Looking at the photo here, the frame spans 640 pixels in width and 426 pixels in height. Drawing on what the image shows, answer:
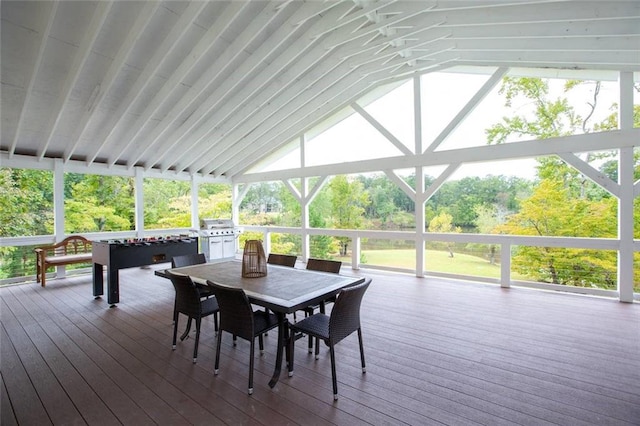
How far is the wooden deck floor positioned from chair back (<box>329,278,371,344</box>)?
44 centimetres

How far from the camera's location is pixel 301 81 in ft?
17.8

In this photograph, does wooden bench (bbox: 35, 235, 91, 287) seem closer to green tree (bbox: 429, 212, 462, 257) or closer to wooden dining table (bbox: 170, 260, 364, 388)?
wooden dining table (bbox: 170, 260, 364, 388)

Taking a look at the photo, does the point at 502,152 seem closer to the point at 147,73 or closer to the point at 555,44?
the point at 555,44

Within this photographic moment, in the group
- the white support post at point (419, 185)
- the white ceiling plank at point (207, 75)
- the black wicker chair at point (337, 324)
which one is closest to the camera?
the black wicker chair at point (337, 324)

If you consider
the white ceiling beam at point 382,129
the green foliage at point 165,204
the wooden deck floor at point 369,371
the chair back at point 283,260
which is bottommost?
the wooden deck floor at point 369,371

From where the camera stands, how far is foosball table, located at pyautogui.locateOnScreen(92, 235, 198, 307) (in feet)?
14.6

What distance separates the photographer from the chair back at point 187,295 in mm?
2775

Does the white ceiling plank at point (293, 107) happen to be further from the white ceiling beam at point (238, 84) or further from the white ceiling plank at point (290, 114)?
the white ceiling beam at point (238, 84)

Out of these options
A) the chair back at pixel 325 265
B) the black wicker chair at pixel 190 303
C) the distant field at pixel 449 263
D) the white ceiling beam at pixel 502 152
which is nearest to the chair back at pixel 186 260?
the black wicker chair at pixel 190 303

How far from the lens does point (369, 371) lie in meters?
2.55

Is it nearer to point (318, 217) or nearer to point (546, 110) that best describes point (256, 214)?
point (318, 217)

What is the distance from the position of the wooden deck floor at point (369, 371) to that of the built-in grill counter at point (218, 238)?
3.74m

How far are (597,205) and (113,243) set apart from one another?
862 centimetres

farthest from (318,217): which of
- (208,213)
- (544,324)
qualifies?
(544,324)
